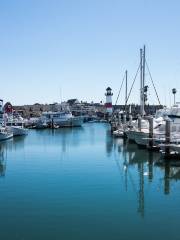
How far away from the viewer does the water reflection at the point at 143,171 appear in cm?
2409

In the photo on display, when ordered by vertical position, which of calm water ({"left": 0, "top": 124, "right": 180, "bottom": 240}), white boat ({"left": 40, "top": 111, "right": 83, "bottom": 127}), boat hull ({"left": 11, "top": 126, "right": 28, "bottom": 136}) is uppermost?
white boat ({"left": 40, "top": 111, "right": 83, "bottom": 127})

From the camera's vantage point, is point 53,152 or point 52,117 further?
point 52,117

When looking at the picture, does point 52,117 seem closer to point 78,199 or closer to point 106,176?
point 106,176

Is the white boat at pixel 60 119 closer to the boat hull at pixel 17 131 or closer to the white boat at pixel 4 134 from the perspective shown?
the boat hull at pixel 17 131

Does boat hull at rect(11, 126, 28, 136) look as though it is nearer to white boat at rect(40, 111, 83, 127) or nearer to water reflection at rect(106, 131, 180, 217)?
water reflection at rect(106, 131, 180, 217)

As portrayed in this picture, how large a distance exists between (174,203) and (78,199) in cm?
519

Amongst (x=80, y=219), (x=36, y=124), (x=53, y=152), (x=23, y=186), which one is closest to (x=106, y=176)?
(x=23, y=186)

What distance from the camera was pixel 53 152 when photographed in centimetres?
4491

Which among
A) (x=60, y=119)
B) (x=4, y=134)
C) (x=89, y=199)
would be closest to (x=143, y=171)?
(x=89, y=199)

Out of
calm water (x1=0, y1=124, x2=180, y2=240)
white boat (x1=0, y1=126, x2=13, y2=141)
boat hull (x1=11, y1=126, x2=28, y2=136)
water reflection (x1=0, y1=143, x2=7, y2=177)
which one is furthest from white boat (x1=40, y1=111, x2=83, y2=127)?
calm water (x1=0, y1=124, x2=180, y2=240)

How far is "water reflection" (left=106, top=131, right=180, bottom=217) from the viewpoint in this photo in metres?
24.1

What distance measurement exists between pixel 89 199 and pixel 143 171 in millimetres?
10666

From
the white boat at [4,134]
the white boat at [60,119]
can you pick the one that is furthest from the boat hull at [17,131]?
the white boat at [60,119]

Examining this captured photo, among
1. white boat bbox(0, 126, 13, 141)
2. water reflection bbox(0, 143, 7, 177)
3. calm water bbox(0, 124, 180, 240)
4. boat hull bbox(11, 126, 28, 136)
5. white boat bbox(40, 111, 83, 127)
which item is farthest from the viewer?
white boat bbox(40, 111, 83, 127)
